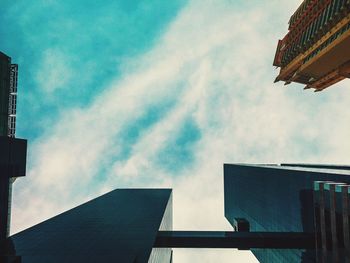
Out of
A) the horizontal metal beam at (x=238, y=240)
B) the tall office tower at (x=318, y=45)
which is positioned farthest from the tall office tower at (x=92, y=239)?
the tall office tower at (x=318, y=45)

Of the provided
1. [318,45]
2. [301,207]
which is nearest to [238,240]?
[301,207]

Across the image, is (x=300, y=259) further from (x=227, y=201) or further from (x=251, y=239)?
(x=227, y=201)

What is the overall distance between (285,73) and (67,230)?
326ft

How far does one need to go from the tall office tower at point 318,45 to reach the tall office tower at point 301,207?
112 feet

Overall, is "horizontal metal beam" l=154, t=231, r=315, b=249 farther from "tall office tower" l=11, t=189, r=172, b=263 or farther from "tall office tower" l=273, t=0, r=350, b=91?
"tall office tower" l=273, t=0, r=350, b=91

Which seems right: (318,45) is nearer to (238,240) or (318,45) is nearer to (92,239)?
(238,240)

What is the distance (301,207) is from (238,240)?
16477 millimetres

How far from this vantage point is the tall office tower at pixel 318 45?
66.1 metres

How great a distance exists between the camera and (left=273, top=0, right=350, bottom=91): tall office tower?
6612 cm

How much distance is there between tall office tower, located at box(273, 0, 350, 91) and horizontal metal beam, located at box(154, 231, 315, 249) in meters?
50.7

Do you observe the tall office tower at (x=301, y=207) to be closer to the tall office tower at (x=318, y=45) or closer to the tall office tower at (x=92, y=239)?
the tall office tower at (x=92, y=239)

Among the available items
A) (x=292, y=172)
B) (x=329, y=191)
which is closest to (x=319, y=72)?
(x=292, y=172)

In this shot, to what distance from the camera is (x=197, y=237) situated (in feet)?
154

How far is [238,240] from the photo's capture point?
153 feet
